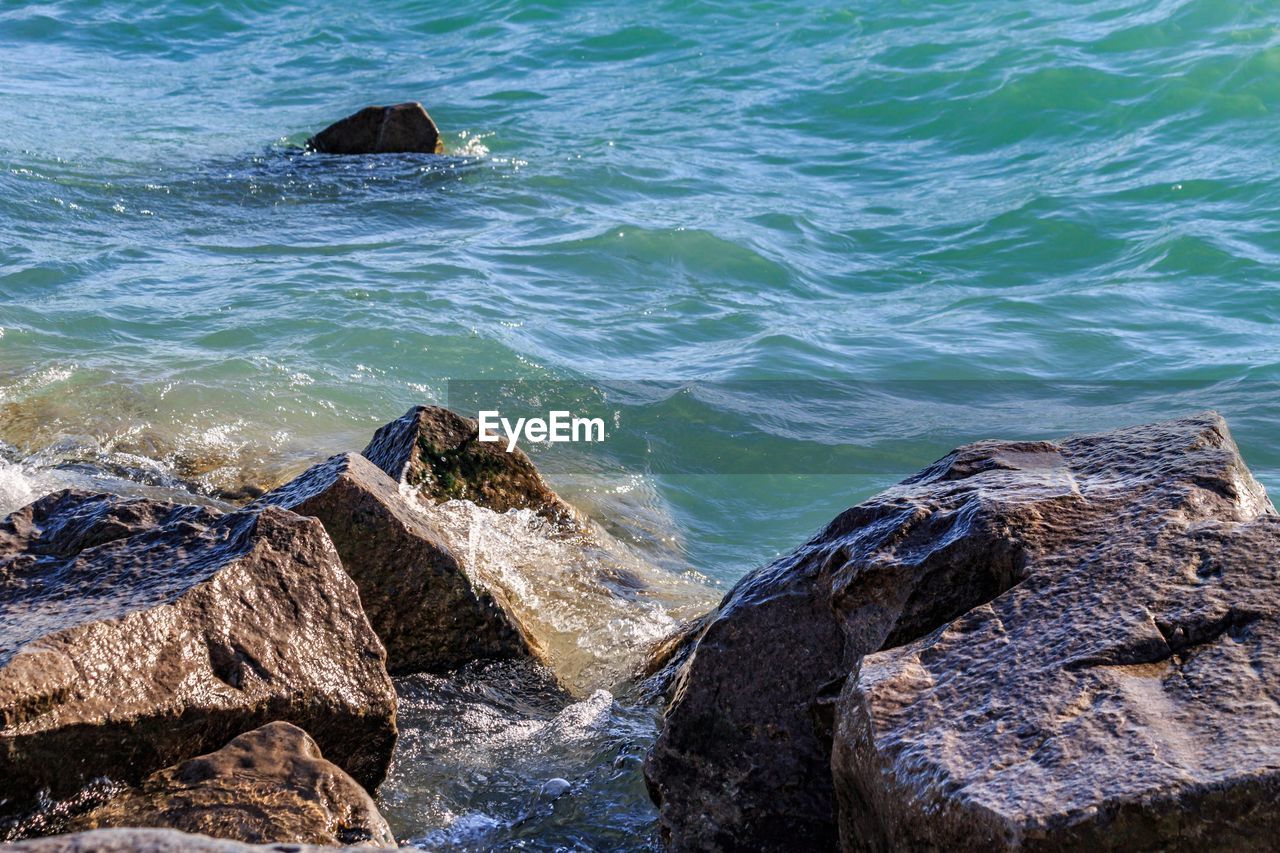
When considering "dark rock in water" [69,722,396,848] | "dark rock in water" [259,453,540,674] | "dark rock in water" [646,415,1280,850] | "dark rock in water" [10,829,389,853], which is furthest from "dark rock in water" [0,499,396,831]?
"dark rock in water" [10,829,389,853]

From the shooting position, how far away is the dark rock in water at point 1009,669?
2.18m

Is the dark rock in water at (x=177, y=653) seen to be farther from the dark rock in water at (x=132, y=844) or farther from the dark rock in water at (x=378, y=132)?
the dark rock in water at (x=378, y=132)

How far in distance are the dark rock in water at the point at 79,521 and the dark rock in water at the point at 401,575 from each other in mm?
402

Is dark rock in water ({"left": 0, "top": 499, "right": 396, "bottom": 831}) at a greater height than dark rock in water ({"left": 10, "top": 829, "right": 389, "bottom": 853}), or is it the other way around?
dark rock in water ({"left": 10, "top": 829, "right": 389, "bottom": 853})

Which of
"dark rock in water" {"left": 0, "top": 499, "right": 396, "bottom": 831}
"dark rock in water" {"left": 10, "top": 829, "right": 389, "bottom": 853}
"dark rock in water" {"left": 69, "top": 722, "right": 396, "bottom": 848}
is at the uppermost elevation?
"dark rock in water" {"left": 10, "top": 829, "right": 389, "bottom": 853}

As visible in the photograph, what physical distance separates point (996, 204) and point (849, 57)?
5.57m

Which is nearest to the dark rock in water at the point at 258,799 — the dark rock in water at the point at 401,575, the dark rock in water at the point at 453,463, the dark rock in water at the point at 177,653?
the dark rock in water at the point at 177,653

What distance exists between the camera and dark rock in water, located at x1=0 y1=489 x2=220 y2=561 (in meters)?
3.35

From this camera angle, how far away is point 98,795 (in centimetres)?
271

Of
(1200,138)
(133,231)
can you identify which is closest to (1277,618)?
(133,231)

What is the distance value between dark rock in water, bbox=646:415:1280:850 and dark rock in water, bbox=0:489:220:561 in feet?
4.64

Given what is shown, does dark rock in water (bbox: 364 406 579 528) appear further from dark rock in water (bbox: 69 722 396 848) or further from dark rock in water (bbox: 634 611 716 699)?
dark rock in water (bbox: 69 722 396 848)

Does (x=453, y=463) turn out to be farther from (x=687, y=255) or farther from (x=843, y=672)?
(x=687, y=255)

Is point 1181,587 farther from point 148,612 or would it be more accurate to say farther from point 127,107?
point 127,107
